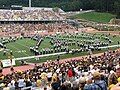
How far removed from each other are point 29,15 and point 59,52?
181ft

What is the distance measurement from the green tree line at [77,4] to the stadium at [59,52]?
4.16 ft

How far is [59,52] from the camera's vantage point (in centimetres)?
4941

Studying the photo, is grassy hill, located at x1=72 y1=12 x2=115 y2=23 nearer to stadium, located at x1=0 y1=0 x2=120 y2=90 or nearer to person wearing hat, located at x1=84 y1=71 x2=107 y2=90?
stadium, located at x1=0 y1=0 x2=120 y2=90

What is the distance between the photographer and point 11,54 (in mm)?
47281

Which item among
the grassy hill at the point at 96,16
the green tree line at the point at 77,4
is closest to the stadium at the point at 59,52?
the grassy hill at the point at 96,16

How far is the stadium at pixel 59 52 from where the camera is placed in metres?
15.5

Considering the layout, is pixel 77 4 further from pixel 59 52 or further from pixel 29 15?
pixel 59 52

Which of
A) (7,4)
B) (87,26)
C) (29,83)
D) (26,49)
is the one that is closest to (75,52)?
(26,49)

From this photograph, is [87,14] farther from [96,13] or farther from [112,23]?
[112,23]

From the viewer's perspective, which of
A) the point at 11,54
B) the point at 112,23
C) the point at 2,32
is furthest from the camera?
the point at 112,23

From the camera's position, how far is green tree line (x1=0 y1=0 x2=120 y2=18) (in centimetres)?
11026

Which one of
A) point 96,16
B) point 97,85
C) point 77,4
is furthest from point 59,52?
point 77,4

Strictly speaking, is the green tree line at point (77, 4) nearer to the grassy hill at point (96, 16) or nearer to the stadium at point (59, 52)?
the stadium at point (59, 52)

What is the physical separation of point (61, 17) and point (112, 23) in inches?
557
